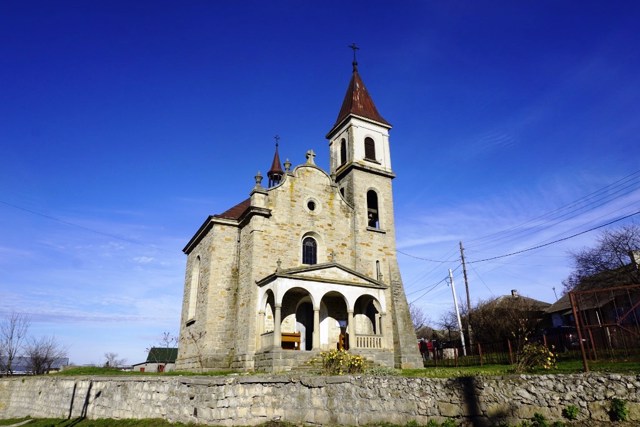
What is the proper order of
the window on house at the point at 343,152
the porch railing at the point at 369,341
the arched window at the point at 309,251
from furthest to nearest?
the window on house at the point at 343,152 → the arched window at the point at 309,251 → the porch railing at the point at 369,341

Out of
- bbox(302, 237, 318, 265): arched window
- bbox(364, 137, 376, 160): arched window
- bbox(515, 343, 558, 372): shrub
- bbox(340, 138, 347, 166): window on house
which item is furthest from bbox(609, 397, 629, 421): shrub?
bbox(340, 138, 347, 166): window on house

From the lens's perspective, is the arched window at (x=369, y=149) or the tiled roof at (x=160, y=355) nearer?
the arched window at (x=369, y=149)

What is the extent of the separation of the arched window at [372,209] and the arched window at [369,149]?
8.84 feet

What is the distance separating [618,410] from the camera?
7.65 metres

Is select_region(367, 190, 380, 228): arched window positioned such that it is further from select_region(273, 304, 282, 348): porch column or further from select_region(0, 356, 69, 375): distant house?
select_region(0, 356, 69, 375): distant house

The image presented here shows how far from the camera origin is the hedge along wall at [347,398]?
27.0ft

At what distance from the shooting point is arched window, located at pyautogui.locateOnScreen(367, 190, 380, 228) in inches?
1111

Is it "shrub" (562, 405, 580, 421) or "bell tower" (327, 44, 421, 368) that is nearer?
"shrub" (562, 405, 580, 421)

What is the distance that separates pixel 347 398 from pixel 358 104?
79.5 feet

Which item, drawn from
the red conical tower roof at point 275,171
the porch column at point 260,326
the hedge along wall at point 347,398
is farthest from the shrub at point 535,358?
the red conical tower roof at point 275,171

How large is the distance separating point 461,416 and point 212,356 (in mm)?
16355

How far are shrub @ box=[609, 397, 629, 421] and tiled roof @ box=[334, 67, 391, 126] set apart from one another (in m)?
24.8

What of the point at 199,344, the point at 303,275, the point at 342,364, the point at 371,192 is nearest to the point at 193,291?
the point at 199,344

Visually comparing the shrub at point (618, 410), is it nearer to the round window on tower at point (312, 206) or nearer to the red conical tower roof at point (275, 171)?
the round window on tower at point (312, 206)
